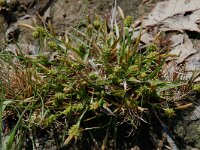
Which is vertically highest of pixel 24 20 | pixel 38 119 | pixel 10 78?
pixel 24 20

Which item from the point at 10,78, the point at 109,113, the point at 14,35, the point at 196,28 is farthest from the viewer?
the point at 14,35

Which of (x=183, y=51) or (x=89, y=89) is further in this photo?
(x=183, y=51)

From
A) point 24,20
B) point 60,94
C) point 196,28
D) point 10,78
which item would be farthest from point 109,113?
point 24,20

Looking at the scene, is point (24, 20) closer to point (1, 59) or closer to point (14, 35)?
point (14, 35)

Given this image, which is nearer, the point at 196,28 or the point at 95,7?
the point at 196,28

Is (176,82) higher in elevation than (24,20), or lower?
lower

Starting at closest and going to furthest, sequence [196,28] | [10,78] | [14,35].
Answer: [10,78], [196,28], [14,35]

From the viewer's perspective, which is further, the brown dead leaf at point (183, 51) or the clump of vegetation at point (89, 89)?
the brown dead leaf at point (183, 51)

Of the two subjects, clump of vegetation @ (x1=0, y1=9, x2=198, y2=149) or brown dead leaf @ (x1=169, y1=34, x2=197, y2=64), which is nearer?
clump of vegetation @ (x1=0, y1=9, x2=198, y2=149)
